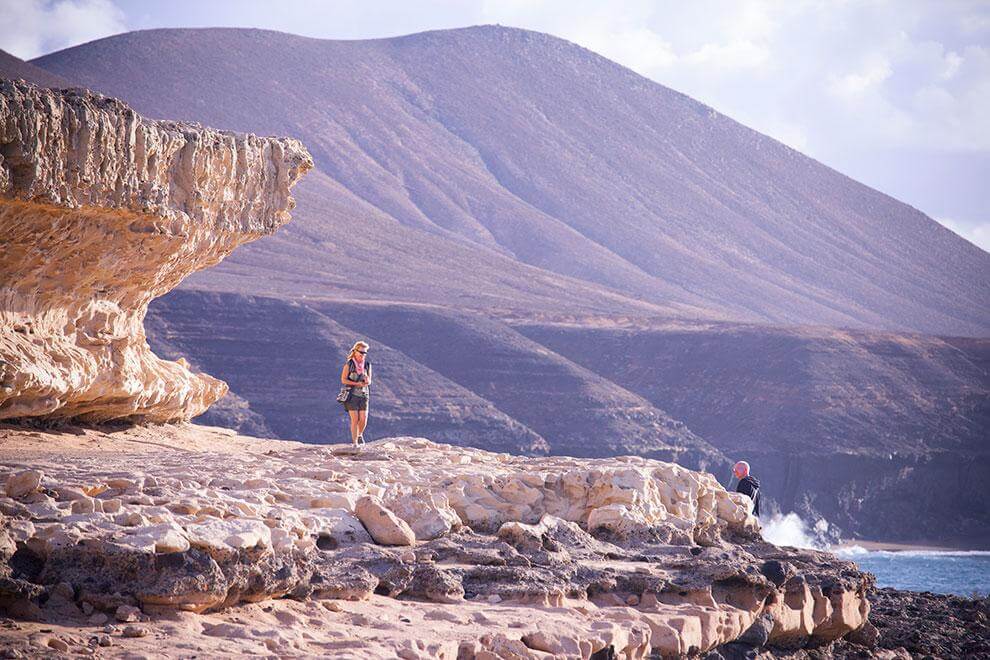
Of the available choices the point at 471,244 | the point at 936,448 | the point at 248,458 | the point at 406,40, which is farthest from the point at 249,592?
the point at 406,40

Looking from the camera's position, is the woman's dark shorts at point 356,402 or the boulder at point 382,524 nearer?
the boulder at point 382,524

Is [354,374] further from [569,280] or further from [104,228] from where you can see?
[569,280]

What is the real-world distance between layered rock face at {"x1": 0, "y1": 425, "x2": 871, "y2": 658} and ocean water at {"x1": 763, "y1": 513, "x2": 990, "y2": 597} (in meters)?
17.1

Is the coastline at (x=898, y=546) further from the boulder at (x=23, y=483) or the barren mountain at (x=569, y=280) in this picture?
the boulder at (x=23, y=483)

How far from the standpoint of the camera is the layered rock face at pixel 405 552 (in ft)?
19.1

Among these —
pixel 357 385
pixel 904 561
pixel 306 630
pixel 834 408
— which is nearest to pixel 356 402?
pixel 357 385

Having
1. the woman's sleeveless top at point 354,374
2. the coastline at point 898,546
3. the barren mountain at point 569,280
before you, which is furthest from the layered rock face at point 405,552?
the coastline at point 898,546

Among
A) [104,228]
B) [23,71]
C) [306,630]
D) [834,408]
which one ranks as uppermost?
[23,71]

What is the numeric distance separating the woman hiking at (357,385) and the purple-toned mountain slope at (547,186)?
45540 mm

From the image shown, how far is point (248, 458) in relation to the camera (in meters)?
10.1

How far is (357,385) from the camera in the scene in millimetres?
11781

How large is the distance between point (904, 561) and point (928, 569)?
2038 millimetres

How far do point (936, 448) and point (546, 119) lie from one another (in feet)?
191

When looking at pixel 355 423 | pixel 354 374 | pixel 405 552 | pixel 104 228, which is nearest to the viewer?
pixel 405 552
